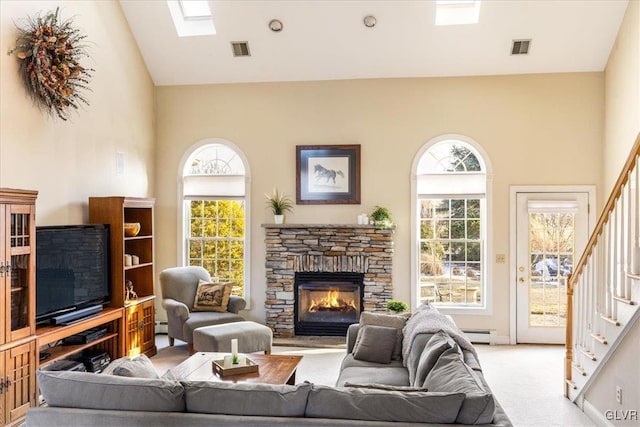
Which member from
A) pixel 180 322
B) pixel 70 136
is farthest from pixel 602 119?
pixel 70 136

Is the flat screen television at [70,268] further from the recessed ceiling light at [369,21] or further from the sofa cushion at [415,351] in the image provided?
the recessed ceiling light at [369,21]

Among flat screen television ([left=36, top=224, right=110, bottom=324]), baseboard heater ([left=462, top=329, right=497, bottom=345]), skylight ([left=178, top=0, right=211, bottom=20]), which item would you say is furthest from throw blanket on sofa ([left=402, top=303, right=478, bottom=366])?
skylight ([left=178, top=0, right=211, bottom=20])

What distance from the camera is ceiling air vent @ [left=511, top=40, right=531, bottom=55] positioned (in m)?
5.99

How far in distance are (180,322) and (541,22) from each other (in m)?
5.57

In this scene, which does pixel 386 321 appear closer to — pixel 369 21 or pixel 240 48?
pixel 369 21

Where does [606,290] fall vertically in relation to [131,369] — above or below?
above

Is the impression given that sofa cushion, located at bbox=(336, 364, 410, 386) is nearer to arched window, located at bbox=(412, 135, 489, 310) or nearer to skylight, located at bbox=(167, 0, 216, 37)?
arched window, located at bbox=(412, 135, 489, 310)

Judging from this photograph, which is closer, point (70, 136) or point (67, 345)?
point (67, 345)

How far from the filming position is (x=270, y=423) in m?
2.26

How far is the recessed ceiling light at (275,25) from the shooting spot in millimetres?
6016

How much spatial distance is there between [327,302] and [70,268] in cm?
327

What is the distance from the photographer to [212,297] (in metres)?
6.17

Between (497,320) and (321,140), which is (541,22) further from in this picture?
(497,320)

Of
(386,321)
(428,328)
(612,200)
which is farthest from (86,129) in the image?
(612,200)
